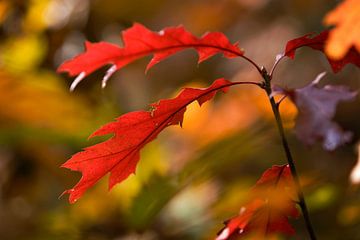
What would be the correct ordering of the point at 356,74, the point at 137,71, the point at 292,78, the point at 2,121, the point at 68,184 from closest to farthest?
1. the point at 2,121
2. the point at 68,184
3. the point at 356,74
4. the point at 292,78
5. the point at 137,71

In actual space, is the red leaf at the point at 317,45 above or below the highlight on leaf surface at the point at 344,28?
above

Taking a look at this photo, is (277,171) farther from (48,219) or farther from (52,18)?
(52,18)

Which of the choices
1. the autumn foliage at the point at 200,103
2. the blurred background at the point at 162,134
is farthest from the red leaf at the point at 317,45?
the blurred background at the point at 162,134

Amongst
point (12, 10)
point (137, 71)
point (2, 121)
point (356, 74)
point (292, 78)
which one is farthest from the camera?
point (137, 71)

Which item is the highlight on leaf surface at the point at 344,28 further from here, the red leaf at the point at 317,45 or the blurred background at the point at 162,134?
the blurred background at the point at 162,134

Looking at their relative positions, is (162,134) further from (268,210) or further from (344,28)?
(344,28)


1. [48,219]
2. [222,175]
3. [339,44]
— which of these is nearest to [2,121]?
[48,219]

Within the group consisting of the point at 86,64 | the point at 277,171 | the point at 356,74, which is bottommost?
the point at 277,171

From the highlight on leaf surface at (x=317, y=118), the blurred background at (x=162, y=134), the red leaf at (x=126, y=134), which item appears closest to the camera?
the highlight on leaf surface at (x=317, y=118)
